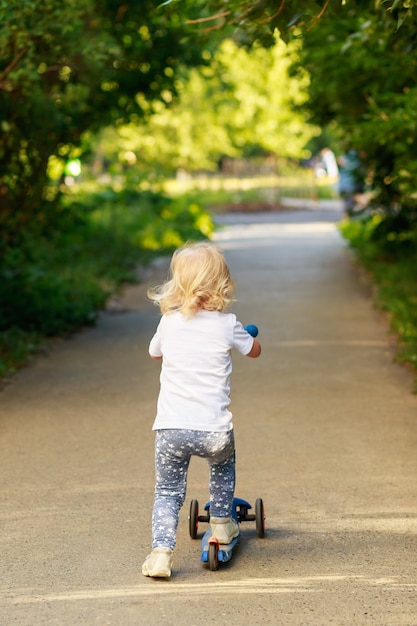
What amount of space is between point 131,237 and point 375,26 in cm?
1348

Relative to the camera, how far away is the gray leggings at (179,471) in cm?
484

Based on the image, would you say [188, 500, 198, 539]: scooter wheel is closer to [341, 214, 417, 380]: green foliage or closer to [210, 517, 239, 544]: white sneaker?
[210, 517, 239, 544]: white sneaker

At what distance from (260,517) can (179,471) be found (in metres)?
0.58

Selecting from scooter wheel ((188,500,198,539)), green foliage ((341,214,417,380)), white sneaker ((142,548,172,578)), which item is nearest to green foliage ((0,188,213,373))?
green foliage ((341,214,417,380))

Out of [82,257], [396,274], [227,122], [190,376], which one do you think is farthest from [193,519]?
[227,122]

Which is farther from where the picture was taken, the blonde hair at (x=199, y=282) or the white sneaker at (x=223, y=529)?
the white sneaker at (x=223, y=529)

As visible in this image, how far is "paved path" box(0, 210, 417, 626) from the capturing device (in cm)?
456

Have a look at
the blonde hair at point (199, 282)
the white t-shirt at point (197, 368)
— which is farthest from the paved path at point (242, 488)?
the blonde hair at point (199, 282)

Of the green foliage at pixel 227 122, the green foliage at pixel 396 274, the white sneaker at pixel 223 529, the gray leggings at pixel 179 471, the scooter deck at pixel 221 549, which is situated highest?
the green foliage at pixel 227 122

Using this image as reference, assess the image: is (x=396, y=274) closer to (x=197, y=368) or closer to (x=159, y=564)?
(x=197, y=368)

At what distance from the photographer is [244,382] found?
30.8 ft

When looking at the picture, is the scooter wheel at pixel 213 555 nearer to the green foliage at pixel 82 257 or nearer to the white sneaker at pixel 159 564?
the white sneaker at pixel 159 564

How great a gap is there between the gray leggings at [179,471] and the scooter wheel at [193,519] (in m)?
0.21

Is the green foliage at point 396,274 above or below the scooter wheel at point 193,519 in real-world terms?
above
